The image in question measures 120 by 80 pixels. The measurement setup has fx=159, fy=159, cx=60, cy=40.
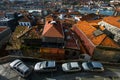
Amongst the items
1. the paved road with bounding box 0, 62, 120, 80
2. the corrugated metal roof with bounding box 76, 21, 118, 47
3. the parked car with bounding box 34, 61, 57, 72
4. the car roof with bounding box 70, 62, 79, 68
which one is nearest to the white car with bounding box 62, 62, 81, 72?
the car roof with bounding box 70, 62, 79, 68

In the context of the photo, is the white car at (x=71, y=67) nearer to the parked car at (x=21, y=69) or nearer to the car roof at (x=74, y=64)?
the car roof at (x=74, y=64)

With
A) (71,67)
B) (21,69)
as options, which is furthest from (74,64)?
(21,69)

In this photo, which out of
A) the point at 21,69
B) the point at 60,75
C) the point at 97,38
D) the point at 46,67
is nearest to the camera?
the point at 21,69

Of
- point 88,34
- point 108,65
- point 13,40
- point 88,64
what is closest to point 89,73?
point 88,64

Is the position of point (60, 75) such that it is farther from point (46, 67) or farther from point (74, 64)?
point (74, 64)

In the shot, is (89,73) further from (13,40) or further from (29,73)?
(13,40)

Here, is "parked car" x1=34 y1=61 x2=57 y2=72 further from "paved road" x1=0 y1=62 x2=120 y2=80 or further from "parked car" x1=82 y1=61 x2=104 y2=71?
"parked car" x1=82 y1=61 x2=104 y2=71

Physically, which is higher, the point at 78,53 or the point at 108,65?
the point at 108,65

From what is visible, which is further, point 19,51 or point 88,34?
point 88,34

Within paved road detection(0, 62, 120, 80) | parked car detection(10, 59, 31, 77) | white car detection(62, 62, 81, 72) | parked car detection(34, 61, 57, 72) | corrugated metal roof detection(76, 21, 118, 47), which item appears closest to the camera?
parked car detection(10, 59, 31, 77)

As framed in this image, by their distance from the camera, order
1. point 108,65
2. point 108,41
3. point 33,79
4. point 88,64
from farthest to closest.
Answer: point 108,41
point 108,65
point 88,64
point 33,79

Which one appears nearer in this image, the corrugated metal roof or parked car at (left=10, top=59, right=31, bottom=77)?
parked car at (left=10, top=59, right=31, bottom=77)
